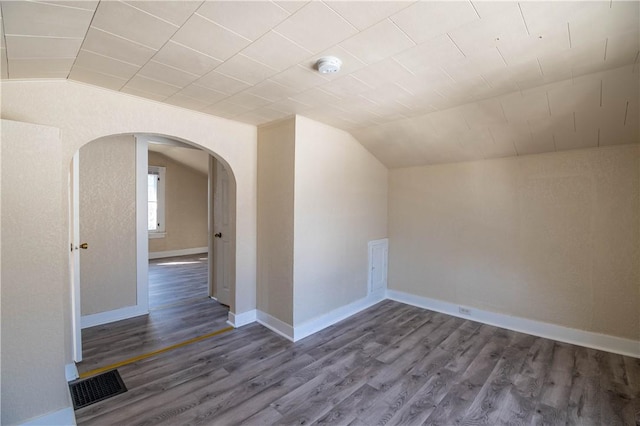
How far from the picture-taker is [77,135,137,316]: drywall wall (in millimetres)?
3447

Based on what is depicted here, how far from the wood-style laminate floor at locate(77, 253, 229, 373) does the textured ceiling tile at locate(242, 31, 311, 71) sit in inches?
113

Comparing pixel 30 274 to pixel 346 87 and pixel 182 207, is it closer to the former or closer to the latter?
pixel 346 87

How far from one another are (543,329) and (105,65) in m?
4.78

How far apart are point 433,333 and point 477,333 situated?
1.66 feet

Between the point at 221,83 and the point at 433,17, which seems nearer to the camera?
the point at 433,17

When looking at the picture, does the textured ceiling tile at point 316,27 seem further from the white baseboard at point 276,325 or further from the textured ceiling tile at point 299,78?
the white baseboard at point 276,325

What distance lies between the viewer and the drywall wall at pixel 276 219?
3.15 m

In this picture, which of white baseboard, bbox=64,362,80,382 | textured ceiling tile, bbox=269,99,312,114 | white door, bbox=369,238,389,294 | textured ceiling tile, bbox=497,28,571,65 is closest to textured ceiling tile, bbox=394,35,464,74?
textured ceiling tile, bbox=497,28,571,65

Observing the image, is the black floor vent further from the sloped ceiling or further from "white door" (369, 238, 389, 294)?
the sloped ceiling

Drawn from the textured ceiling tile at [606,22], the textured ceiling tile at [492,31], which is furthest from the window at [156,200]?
the textured ceiling tile at [606,22]

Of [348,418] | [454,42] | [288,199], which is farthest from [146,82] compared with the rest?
[348,418]

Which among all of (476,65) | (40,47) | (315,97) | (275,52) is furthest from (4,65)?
(476,65)

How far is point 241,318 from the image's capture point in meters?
3.43

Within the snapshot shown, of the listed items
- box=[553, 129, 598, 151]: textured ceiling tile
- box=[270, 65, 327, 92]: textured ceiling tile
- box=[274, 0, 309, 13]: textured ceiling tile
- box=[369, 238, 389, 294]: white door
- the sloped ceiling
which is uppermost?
the sloped ceiling
